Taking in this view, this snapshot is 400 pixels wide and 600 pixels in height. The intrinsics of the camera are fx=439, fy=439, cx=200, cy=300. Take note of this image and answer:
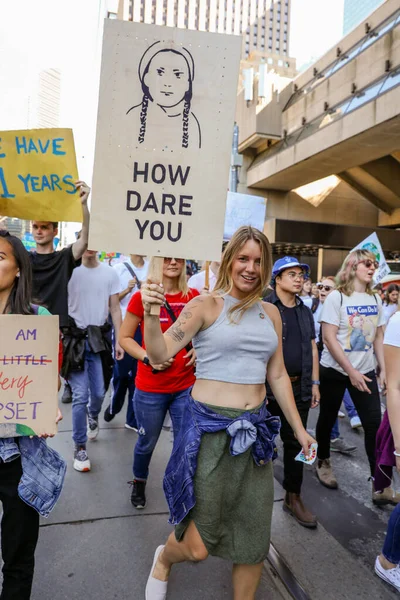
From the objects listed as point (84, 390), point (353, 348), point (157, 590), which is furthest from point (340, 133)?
point (157, 590)

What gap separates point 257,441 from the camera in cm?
206

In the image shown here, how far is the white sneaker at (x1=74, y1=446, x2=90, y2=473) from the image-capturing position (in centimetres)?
382

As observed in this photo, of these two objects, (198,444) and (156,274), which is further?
(198,444)

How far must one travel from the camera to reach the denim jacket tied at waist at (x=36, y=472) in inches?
75.7

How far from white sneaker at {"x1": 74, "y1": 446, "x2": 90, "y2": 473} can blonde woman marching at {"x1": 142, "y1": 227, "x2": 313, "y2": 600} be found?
1.76 meters

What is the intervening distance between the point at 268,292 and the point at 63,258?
163 centimetres

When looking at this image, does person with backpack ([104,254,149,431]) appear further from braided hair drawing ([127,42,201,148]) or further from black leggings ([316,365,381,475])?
braided hair drawing ([127,42,201,148])

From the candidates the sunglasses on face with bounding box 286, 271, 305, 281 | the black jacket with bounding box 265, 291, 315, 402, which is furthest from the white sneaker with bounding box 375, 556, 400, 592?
the sunglasses on face with bounding box 286, 271, 305, 281

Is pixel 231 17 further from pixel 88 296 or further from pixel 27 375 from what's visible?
pixel 27 375

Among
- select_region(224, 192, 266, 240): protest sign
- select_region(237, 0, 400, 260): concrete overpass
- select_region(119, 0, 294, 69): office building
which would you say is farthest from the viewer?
select_region(119, 0, 294, 69): office building

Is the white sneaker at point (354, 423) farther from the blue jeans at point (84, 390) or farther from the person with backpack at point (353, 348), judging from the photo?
the blue jeans at point (84, 390)

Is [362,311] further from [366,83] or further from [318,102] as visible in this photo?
[318,102]

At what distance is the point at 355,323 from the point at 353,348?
21 cm

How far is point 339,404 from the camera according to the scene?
3773mm
